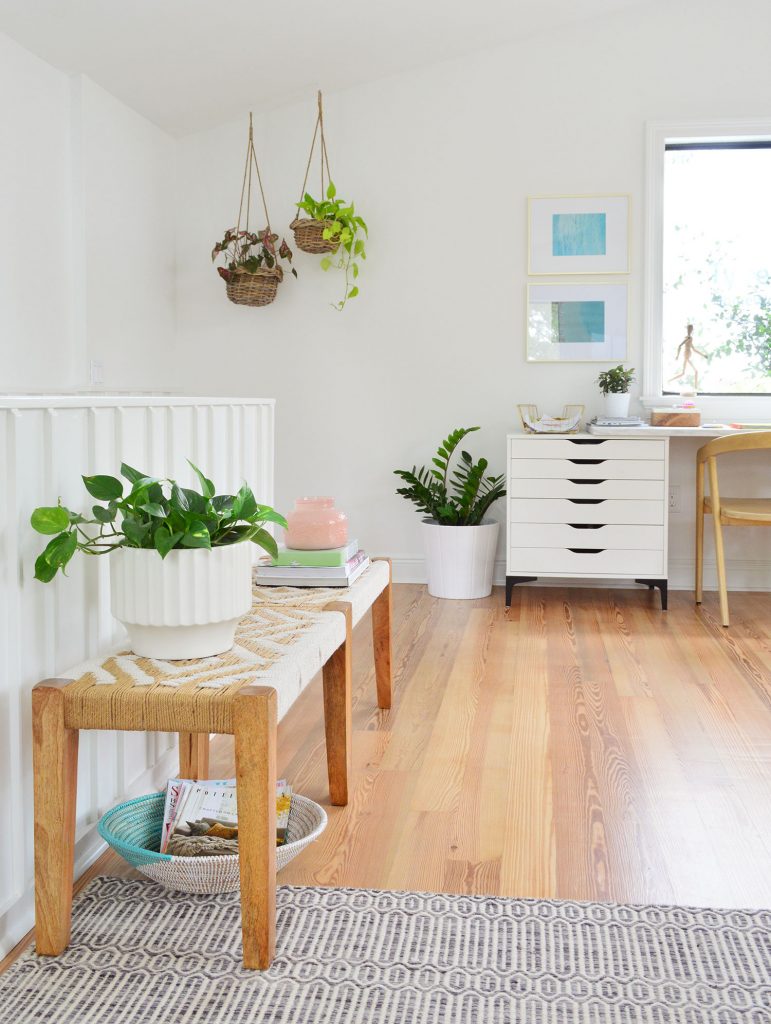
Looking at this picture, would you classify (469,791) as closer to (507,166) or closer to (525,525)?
(525,525)

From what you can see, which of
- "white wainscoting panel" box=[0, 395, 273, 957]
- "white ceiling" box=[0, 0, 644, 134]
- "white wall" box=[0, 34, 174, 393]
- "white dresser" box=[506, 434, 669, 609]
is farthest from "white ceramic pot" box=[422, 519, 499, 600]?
"white wainscoting panel" box=[0, 395, 273, 957]

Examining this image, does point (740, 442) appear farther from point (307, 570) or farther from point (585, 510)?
point (307, 570)

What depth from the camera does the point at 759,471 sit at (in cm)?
469

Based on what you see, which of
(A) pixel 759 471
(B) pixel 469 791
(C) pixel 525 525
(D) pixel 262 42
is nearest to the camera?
(B) pixel 469 791

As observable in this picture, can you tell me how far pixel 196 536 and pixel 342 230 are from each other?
10.9ft

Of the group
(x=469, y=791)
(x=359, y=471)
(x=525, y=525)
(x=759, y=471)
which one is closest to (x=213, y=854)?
(x=469, y=791)

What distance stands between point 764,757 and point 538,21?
135 inches

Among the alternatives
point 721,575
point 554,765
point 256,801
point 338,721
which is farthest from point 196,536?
point 721,575

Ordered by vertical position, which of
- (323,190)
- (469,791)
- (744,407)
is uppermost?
(323,190)

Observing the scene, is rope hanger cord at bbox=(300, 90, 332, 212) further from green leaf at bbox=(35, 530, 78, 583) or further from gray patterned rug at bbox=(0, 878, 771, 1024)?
gray patterned rug at bbox=(0, 878, 771, 1024)

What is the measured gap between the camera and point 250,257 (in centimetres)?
479

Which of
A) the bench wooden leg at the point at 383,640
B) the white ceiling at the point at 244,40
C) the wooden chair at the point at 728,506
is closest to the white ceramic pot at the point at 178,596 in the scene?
the bench wooden leg at the point at 383,640

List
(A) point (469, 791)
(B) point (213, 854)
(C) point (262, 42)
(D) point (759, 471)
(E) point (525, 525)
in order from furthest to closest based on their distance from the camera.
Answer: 1. (D) point (759, 471)
2. (E) point (525, 525)
3. (C) point (262, 42)
4. (A) point (469, 791)
5. (B) point (213, 854)

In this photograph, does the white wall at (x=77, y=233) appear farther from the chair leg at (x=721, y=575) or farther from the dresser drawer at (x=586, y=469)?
the chair leg at (x=721, y=575)
